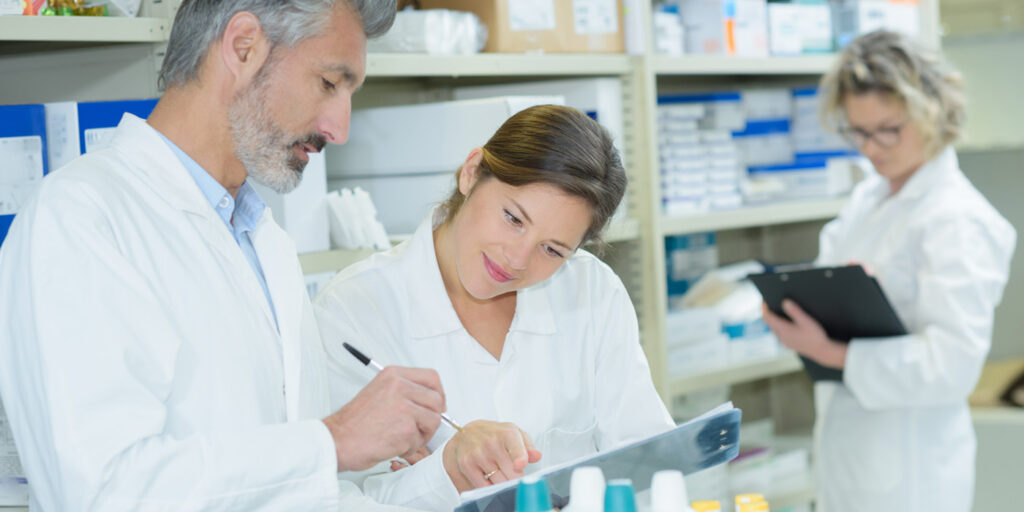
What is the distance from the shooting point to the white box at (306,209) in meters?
1.96

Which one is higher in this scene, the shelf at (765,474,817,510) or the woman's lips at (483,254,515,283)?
the woman's lips at (483,254,515,283)

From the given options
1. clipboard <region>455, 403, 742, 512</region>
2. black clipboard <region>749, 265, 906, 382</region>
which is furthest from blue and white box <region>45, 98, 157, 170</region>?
black clipboard <region>749, 265, 906, 382</region>

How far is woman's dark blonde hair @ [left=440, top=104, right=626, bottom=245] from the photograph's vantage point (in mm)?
1494

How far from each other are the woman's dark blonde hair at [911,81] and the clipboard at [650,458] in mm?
1469

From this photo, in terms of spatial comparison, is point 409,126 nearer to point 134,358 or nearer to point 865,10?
point 134,358

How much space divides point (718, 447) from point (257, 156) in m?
0.68

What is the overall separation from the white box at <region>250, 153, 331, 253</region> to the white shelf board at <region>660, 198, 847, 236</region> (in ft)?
3.13

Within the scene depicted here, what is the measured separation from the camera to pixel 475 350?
5.28 ft

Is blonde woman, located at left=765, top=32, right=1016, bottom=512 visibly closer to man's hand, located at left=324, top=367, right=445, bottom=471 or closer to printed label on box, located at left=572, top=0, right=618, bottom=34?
printed label on box, located at left=572, top=0, right=618, bottom=34

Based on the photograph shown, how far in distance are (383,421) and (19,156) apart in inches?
31.8

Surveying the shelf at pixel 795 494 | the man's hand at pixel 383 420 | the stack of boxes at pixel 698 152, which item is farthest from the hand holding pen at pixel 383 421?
the shelf at pixel 795 494

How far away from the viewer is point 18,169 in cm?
158

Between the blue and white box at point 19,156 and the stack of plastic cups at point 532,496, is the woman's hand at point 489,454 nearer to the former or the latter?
the stack of plastic cups at point 532,496

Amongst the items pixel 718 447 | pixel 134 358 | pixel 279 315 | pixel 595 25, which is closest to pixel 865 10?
pixel 595 25
